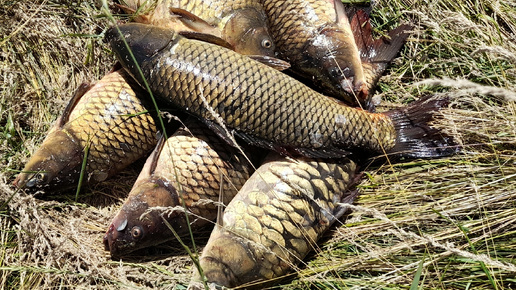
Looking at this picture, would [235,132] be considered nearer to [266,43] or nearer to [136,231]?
[266,43]

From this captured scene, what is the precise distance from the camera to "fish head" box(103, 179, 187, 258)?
123 inches

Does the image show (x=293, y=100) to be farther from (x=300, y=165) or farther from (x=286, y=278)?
(x=286, y=278)

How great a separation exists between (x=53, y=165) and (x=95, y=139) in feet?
1.05

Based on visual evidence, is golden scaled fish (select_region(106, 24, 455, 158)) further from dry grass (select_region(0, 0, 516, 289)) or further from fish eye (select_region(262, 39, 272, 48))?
dry grass (select_region(0, 0, 516, 289))

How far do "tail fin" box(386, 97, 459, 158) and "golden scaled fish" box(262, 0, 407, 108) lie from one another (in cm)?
32

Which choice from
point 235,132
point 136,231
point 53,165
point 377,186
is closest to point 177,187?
point 136,231

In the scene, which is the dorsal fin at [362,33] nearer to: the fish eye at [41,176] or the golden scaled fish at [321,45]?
the golden scaled fish at [321,45]

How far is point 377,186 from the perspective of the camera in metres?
3.46

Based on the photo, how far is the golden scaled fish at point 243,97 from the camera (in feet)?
10.1

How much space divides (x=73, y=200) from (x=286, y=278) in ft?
5.38

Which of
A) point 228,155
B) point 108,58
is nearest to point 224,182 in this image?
point 228,155

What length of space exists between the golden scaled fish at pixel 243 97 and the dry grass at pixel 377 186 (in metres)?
0.47

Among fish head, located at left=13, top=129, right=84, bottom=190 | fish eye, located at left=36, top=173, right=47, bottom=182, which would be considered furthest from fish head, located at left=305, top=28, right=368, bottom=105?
fish eye, located at left=36, top=173, right=47, bottom=182

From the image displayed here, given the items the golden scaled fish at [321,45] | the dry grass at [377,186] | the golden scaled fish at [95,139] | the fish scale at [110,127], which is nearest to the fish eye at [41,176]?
the golden scaled fish at [95,139]
